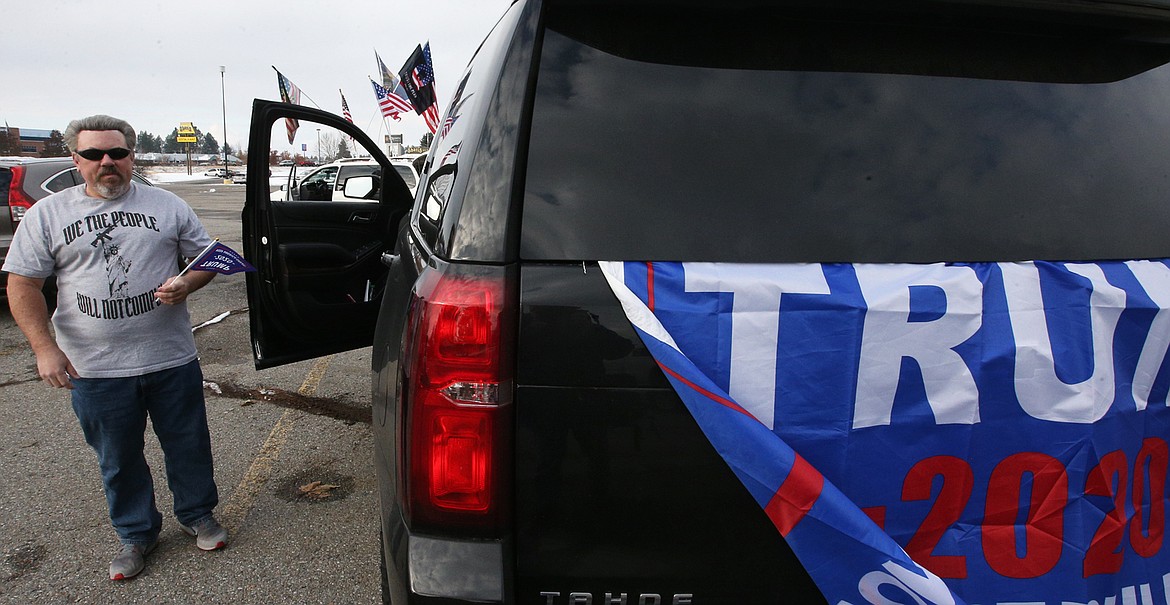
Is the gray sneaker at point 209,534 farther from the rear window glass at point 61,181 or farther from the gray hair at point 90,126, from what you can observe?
the rear window glass at point 61,181

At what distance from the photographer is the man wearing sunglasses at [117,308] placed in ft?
8.64

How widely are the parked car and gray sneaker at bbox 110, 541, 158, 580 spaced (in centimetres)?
519

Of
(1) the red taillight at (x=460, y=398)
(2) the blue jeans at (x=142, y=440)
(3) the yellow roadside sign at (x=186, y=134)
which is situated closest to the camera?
(1) the red taillight at (x=460, y=398)

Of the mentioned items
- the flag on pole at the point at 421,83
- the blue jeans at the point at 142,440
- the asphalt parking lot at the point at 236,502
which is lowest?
the asphalt parking lot at the point at 236,502

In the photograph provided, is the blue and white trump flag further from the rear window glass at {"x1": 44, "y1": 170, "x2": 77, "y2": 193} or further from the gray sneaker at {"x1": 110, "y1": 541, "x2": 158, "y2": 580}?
the rear window glass at {"x1": 44, "y1": 170, "x2": 77, "y2": 193}

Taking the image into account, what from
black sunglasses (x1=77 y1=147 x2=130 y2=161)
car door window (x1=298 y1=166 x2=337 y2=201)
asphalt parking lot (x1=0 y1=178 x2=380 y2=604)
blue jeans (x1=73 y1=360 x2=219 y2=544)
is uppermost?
black sunglasses (x1=77 y1=147 x2=130 y2=161)

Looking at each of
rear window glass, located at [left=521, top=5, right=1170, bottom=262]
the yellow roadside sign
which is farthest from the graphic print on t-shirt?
the yellow roadside sign

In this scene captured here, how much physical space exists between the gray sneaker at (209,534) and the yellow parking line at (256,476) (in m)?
0.16

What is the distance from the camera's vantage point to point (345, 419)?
447 cm

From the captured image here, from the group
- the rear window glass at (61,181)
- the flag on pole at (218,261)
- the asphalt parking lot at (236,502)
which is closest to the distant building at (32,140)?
the rear window glass at (61,181)

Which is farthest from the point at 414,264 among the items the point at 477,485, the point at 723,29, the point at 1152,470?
the point at 1152,470

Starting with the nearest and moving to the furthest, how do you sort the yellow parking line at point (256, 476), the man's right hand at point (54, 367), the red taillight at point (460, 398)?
the red taillight at point (460, 398) → the man's right hand at point (54, 367) → the yellow parking line at point (256, 476)

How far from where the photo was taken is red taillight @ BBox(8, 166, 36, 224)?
7.01 m

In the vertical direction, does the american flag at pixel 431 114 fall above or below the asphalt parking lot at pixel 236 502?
above
